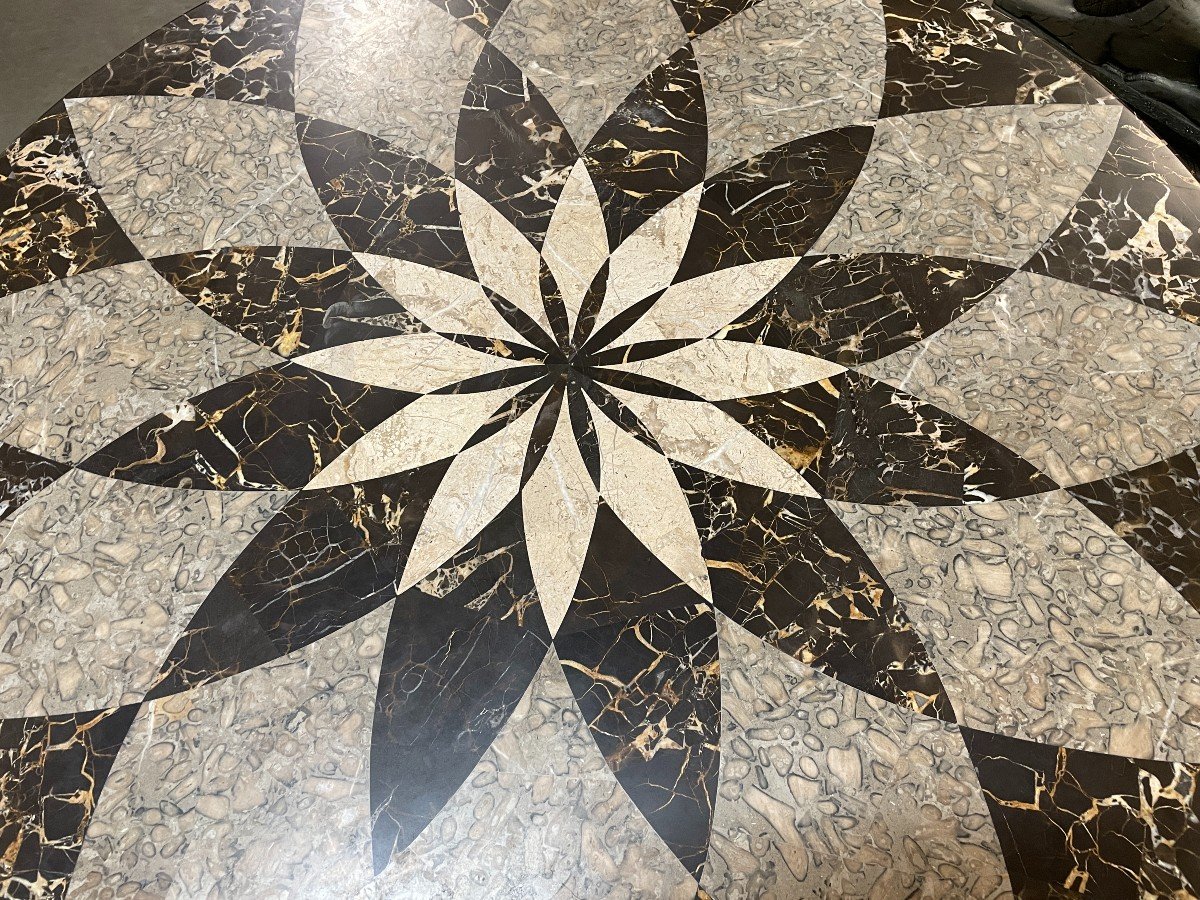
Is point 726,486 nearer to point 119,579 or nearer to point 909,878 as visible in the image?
point 909,878

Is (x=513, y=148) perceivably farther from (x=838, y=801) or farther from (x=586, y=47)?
(x=838, y=801)

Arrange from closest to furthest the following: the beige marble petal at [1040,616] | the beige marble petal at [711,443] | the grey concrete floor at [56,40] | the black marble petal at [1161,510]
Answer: the beige marble petal at [1040,616] → the black marble petal at [1161,510] → the beige marble petal at [711,443] → the grey concrete floor at [56,40]

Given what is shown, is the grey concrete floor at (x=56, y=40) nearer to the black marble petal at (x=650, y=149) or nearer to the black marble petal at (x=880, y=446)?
the black marble petal at (x=650, y=149)

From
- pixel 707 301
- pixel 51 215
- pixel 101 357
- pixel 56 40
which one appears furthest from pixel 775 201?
pixel 56 40

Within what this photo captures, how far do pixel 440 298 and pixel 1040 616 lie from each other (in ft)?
4.11

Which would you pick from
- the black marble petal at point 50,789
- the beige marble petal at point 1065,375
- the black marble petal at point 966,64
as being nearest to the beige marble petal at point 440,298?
the beige marble petal at point 1065,375

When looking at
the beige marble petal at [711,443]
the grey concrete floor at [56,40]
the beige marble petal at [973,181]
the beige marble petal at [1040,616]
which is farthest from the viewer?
the grey concrete floor at [56,40]

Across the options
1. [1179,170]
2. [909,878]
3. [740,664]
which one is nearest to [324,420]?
[740,664]

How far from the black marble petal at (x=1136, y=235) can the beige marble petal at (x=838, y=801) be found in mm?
972

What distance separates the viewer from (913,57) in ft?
6.47

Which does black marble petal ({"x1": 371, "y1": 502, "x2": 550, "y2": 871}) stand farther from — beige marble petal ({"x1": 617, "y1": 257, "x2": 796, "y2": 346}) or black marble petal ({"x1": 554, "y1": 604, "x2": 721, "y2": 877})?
beige marble petal ({"x1": 617, "y1": 257, "x2": 796, "y2": 346})

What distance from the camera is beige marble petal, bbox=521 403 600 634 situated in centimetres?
144

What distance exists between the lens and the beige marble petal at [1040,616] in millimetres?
1315

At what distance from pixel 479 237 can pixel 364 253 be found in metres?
0.24
